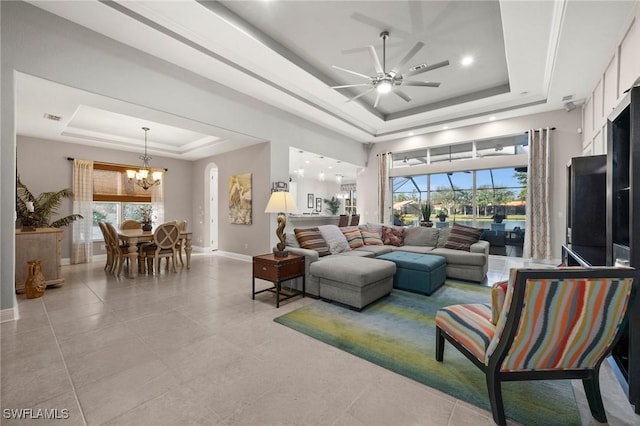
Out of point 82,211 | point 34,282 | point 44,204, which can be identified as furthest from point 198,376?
point 82,211

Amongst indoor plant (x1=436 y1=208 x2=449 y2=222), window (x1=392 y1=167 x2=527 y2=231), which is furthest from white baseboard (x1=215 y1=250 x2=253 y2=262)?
indoor plant (x1=436 y1=208 x2=449 y2=222)

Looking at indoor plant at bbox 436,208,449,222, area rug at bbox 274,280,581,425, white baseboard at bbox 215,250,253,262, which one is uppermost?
indoor plant at bbox 436,208,449,222

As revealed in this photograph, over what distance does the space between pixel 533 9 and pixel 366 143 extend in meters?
5.79

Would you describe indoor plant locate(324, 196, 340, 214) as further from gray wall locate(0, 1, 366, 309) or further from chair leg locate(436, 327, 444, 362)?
chair leg locate(436, 327, 444, 362)

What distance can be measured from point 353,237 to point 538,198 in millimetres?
4283

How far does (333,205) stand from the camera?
13352mm

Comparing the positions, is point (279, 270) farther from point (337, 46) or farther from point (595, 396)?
point (337, 46)

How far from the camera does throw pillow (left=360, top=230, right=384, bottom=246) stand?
5.22 meters

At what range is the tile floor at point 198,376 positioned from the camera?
1.54 m

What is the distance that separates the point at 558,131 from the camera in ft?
18.4

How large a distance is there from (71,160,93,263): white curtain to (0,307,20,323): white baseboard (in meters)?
3.93

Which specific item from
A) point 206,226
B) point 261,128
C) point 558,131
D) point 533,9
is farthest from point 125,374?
point 558,131

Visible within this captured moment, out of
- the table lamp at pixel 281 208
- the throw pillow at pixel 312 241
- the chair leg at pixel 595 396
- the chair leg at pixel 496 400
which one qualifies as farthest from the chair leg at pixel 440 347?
the throw pillow at pixel 312 241

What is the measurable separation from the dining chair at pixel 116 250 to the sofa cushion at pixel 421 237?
17.7ft
